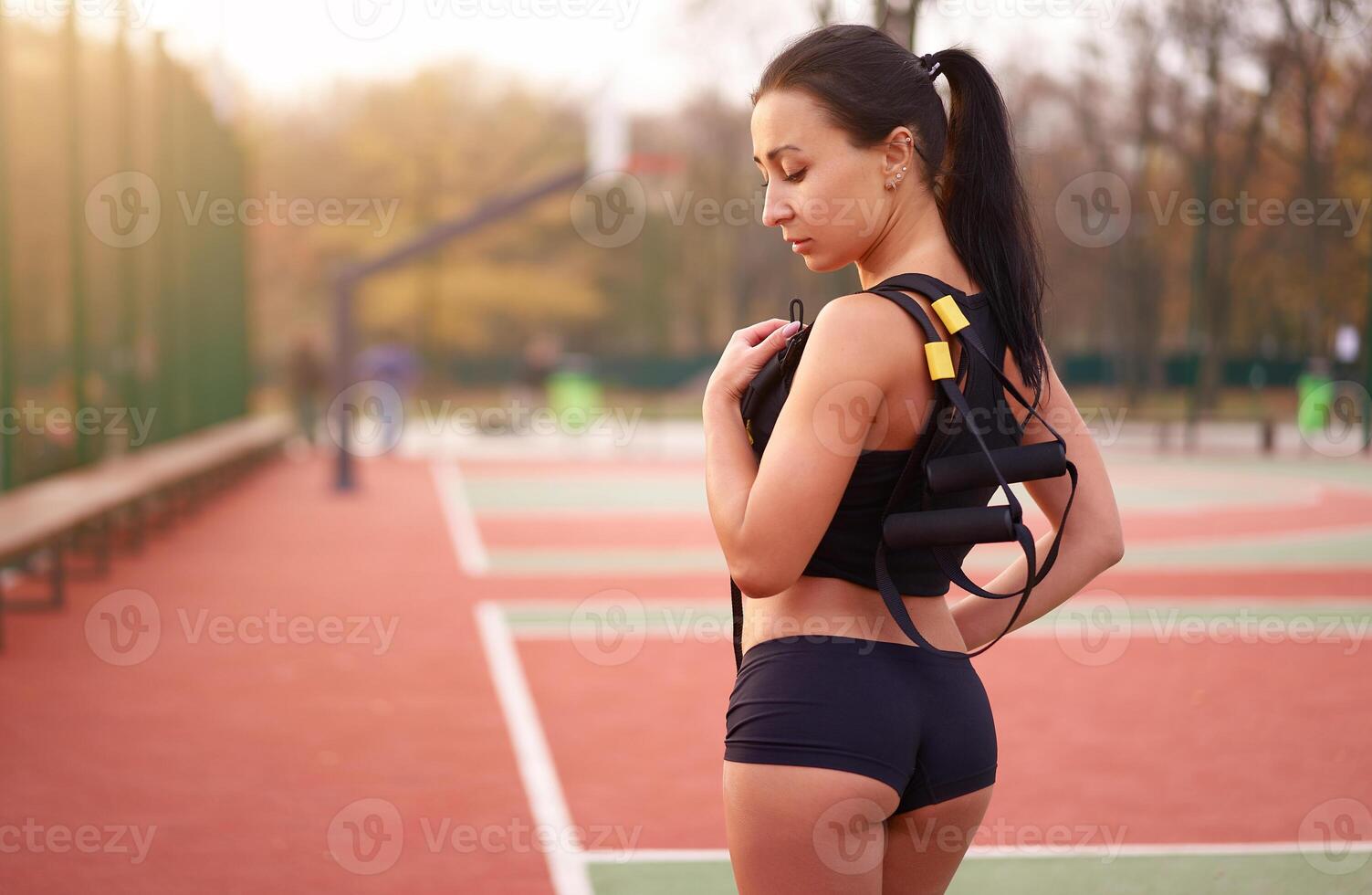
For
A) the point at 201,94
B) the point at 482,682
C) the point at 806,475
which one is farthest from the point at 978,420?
the point at 201,94

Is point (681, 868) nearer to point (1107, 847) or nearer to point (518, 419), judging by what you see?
point (1107, 847)

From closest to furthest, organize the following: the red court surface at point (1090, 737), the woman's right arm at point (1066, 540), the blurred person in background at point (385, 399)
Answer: the woman's right arm at point (1066, 540) → the red court surface at point (1090, 737) → the blurred person in background at point (385, 399)

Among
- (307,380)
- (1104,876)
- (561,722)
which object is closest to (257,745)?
(561,722)

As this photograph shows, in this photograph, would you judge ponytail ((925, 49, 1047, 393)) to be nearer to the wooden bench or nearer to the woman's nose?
the woman's nose

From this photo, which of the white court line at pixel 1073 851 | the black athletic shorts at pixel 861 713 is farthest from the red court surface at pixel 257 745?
the black athletic shorts at pixel 861 713

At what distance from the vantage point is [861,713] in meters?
2.05

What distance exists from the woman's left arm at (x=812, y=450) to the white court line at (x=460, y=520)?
10383mm

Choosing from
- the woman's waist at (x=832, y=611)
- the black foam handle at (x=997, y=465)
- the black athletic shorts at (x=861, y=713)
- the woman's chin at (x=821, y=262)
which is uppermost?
the woman's chin at (x=821, y=262)

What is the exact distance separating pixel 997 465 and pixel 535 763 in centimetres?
478

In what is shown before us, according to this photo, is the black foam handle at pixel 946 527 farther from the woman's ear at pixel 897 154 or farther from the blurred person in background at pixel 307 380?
the blurred person in background at pixel 307 380

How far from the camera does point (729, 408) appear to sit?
2115 millimetres

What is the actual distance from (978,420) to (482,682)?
643cm

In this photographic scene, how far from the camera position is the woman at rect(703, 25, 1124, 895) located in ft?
6.48

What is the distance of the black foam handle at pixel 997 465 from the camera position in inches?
79.0
